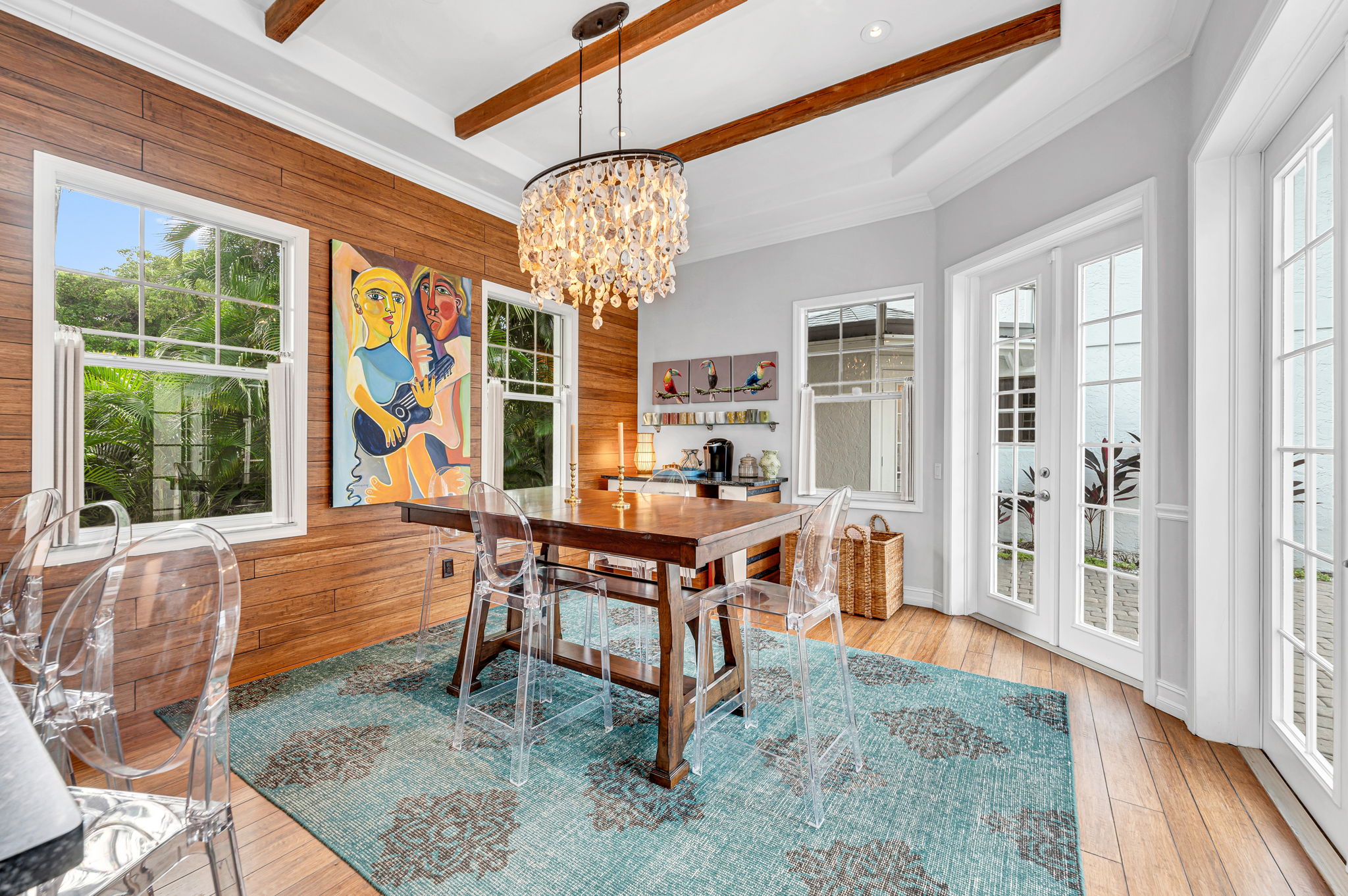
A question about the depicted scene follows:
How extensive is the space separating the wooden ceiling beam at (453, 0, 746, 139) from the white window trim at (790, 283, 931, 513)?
231 cm

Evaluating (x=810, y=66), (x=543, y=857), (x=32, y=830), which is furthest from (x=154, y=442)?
(x=810, y=66)

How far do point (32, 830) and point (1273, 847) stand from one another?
2.71 meters

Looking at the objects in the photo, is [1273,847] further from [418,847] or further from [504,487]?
[504,487]

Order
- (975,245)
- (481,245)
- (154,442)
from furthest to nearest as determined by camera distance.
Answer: (481,245), (975,245), (154,442)

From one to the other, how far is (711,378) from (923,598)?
2.39 meters

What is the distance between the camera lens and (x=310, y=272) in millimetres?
3102

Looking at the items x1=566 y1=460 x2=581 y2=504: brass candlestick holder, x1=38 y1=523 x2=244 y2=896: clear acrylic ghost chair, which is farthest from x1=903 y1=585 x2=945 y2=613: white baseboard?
x1=38 y1=523 x2=244 y2=896: clear acrylic ghost chair

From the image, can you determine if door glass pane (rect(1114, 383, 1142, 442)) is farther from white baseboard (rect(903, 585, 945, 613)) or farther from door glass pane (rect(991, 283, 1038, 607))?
white baseboard (rect(903, 585, 945, 613))

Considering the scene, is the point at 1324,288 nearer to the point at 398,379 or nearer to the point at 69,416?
the point at 398,379

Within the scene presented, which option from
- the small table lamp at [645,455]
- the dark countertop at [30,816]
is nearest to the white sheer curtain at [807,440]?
the small table lamp at [645,455]

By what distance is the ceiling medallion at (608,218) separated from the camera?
2389 millimetres

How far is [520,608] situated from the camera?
7.19ft

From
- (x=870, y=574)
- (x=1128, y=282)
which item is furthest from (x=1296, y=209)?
(x=870, y=574)

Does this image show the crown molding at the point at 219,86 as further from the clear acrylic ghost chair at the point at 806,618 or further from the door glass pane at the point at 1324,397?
the door glass pane at the point at 1324,397
